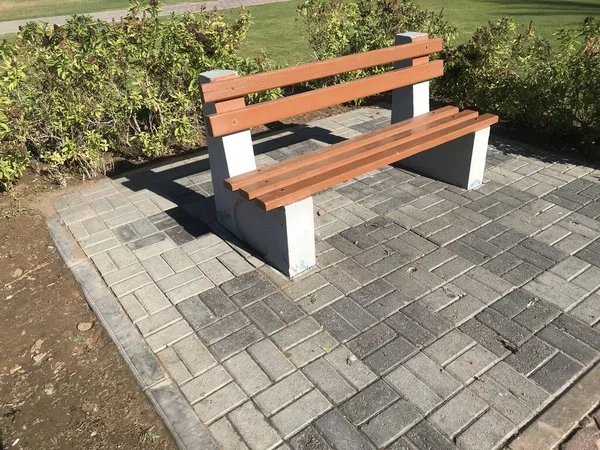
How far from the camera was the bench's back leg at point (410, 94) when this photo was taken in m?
4.70

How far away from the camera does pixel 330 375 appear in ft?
8.90

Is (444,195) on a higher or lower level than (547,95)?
lower

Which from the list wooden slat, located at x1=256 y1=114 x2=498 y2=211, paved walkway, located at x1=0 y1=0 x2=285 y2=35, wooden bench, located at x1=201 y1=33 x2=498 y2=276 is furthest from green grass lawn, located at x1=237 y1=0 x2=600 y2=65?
wooden slat, located at x1=256 y1=114 x2=498 y2=211

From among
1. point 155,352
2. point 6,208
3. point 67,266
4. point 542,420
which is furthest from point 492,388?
point 6,208

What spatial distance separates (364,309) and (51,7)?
Result: 2114cm

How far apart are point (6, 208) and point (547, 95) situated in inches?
215

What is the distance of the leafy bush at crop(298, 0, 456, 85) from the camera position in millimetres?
6902

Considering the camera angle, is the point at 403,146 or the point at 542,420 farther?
the point at 403,146

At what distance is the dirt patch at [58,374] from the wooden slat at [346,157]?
132cm

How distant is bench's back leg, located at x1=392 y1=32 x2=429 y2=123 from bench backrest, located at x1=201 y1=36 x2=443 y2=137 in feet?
0.19

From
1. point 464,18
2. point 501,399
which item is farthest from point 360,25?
point 464,18

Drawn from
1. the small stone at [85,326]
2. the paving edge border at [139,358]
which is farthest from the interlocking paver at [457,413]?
the small stone at [85,326]

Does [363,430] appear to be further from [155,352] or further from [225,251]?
[225,251]

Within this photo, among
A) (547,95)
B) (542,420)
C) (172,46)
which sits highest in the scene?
(172,46)
